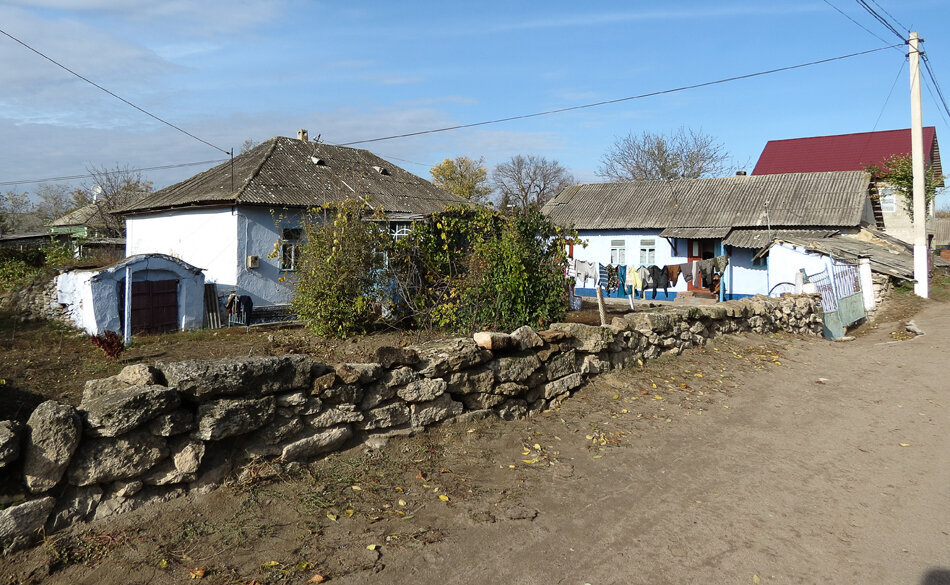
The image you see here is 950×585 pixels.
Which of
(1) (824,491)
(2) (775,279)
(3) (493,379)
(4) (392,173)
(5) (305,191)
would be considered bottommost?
(1) (824,491)

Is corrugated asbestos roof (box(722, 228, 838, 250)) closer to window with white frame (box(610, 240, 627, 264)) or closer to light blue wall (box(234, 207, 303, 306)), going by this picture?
window with white frame (box(610, 240, 627, 264))

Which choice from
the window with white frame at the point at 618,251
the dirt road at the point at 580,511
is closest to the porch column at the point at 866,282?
the window with white frame at the point at 618,251

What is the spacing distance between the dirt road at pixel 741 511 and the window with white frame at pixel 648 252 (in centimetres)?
1853

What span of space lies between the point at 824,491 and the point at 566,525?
224cm

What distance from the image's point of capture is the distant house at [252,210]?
664 inches

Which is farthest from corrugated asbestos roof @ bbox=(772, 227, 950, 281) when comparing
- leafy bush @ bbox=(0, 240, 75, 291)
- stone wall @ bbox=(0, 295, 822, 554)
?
leafy bush @ bbox=(0, 240, 75, 291)

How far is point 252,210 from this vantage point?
16.9 m

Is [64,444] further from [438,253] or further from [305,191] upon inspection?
[305,191]

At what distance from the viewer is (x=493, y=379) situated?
5.78 meters

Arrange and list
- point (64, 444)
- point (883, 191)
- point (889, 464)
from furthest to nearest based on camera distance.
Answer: point (883, 191) < point (889, 464) < point (64, 444)

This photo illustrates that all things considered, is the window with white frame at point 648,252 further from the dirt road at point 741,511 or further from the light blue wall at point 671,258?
the dirt road at point 741,511

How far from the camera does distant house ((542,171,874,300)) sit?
2239cm

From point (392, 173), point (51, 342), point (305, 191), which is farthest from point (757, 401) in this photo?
point (392, 173)

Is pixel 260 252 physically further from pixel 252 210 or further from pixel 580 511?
pixel 580 511
